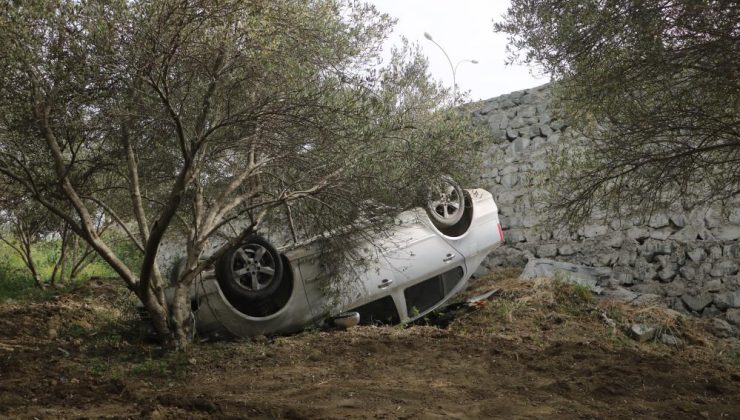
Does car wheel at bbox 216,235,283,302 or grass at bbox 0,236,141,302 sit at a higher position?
grass at bbox 0,236,141,302

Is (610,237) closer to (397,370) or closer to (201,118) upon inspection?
(397,370)

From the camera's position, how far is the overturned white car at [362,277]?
805 centimetres

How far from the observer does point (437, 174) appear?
9.16 m

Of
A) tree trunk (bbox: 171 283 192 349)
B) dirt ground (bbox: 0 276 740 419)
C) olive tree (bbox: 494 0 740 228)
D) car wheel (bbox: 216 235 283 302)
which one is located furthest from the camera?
car wheel (bbox: 216 235 283 302)

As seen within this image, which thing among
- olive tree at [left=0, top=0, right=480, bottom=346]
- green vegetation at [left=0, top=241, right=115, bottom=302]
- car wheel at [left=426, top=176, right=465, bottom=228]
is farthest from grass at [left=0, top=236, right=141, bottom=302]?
car wheel at [left=426, top=176, right=465, bottom=228]

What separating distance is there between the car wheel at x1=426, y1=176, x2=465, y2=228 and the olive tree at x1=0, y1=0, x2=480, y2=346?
25 centimetres

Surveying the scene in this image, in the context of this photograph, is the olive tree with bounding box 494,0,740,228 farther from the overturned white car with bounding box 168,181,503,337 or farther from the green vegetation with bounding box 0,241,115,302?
the green vegetation with bounding box 0,241,115,302

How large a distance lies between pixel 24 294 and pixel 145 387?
785 centimetres

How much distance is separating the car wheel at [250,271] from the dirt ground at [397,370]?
0.60m

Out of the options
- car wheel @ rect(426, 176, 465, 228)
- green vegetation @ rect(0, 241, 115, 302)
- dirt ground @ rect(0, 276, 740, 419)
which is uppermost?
green vegetation @ rect(0, 241, 115, 302)

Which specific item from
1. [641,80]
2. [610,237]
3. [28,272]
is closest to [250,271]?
[641,80]

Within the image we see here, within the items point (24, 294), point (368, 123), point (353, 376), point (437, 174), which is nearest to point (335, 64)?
point (368, 123)

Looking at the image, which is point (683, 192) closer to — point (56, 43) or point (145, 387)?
point (145, 387)

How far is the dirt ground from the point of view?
5.43 m
